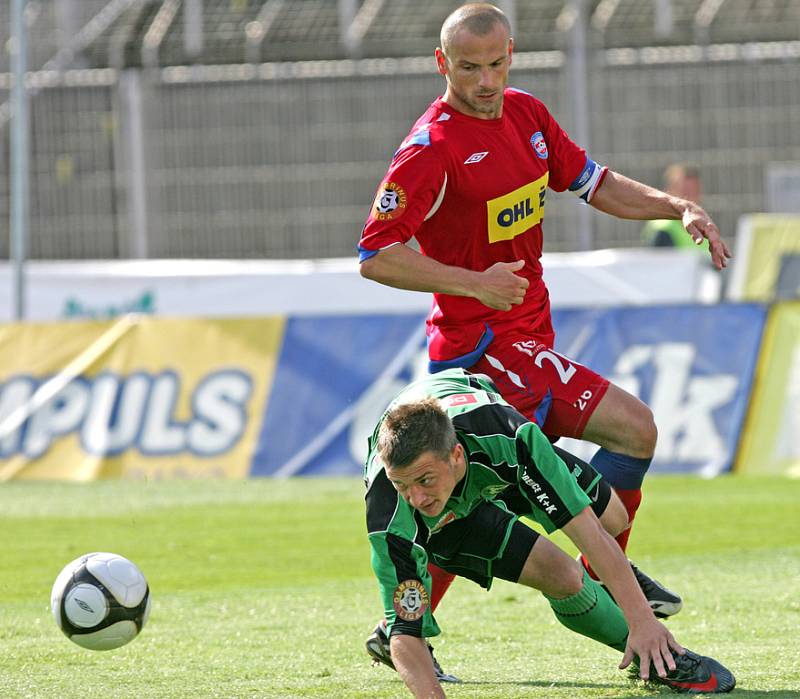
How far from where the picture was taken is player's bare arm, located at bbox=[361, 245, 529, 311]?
556cm

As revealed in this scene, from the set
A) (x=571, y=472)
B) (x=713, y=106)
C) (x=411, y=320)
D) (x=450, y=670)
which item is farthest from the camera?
(x=713, y=106)

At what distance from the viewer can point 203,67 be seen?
59.4 ft

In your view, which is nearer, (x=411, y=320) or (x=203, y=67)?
(x=411, y=320)

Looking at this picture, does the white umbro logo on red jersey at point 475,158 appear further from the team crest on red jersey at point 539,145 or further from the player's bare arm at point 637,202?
the player's bare arm at point 637,202

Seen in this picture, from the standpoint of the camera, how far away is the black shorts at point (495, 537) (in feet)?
18.0

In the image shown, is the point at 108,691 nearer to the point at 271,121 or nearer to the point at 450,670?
→ the point at 450,670

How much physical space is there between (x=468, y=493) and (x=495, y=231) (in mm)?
1305

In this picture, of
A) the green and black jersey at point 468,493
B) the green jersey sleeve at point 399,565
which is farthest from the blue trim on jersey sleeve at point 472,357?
the green jersey sleeve at point 399,565

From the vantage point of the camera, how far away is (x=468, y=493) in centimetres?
527

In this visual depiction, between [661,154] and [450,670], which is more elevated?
[661,154]

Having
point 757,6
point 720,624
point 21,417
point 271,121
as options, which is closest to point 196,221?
point 271,121

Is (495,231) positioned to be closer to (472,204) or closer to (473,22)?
(472,204)

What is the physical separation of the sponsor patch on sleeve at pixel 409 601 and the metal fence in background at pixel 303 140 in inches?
504

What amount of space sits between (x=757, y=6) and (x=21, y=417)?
377 inches
